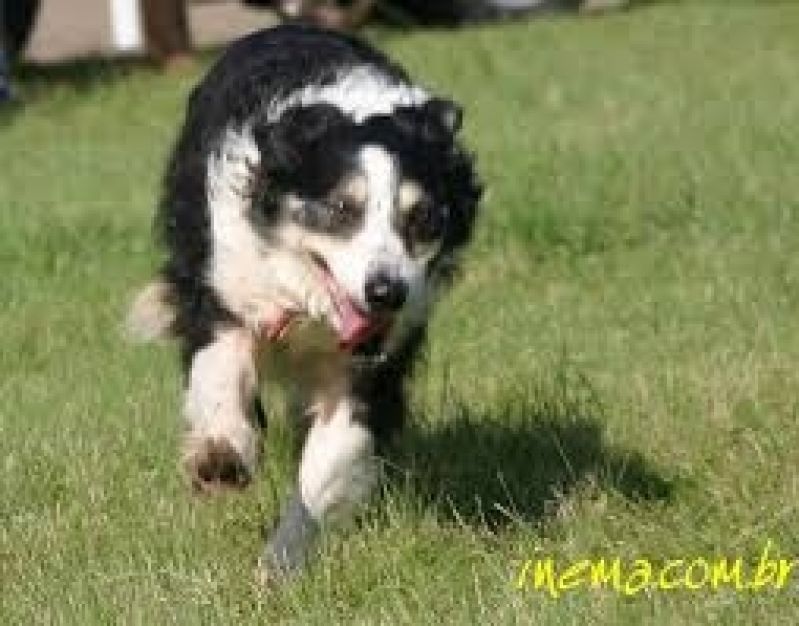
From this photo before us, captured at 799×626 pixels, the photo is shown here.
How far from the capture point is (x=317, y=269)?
5.04 m

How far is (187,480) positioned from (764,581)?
1460 millimetres

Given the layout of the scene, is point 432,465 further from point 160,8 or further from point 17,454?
point 160,8

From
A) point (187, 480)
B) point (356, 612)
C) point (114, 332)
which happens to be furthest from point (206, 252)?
point (114, 332)

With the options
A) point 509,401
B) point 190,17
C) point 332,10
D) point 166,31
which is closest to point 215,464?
point 509,401

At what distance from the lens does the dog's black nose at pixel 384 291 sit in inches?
187

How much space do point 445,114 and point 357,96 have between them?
224 mm

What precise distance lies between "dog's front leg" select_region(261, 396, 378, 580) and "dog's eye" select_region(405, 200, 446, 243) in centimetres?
44

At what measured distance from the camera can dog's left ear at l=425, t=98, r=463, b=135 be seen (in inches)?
208

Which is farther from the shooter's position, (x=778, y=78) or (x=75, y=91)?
(x=75, y=91)

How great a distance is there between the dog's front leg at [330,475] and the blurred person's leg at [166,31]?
10516 millimetres

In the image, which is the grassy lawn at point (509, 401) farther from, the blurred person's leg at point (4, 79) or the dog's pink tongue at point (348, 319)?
the blurred person's leg at point (4, 79)

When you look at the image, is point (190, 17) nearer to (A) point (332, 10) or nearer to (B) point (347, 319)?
(A) point (332, 10)

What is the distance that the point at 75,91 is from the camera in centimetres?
1460

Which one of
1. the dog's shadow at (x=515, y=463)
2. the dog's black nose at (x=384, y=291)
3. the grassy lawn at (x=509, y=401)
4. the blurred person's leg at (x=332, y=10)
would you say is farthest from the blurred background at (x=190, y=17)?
the dog's black nose at (x=384, y=291)
